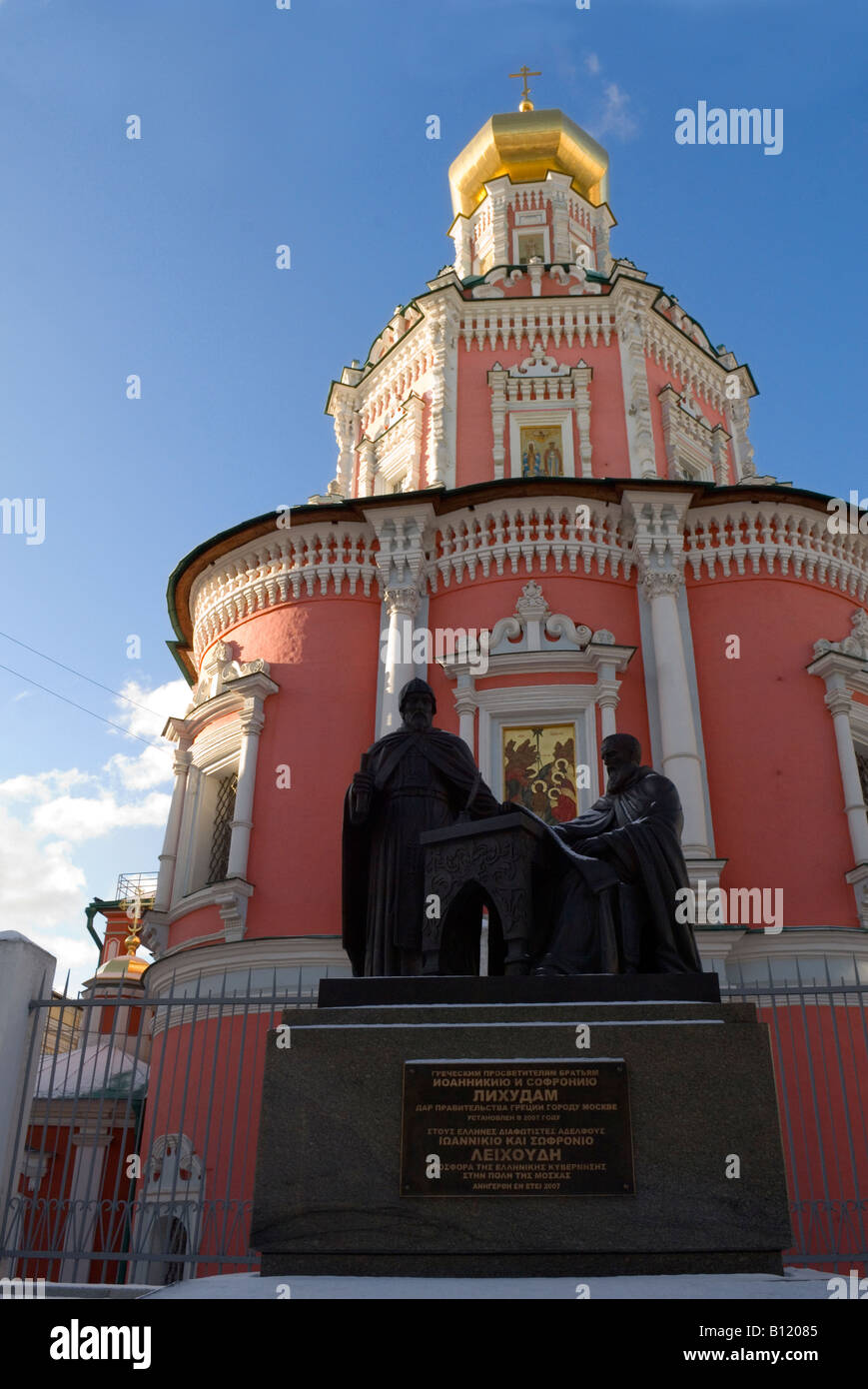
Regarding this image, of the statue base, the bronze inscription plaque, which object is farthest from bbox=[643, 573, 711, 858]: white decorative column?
the bronze inscription plaque

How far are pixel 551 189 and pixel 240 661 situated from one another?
12260mm

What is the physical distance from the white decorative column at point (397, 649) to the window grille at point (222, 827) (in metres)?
2.66

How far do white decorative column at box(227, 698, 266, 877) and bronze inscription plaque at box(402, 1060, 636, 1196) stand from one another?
9190mm

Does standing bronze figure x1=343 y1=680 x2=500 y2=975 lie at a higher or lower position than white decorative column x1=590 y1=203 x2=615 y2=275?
lower

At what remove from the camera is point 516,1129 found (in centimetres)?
468

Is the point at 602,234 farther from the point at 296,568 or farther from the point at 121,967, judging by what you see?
the point at 121,967

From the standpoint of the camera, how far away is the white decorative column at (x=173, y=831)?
48.7ft

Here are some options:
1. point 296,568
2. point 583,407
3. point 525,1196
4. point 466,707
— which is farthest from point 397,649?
point 525,1196

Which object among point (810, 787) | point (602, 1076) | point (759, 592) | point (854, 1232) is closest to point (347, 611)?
point (759, 592)

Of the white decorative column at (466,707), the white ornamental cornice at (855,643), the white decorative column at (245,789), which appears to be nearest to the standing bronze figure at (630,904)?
the white decorative column at (466,707)

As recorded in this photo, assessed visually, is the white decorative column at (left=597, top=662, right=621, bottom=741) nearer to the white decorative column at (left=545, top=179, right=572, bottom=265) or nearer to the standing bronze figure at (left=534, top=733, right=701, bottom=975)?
the standing bronze figure at (left=534, top=733, right=701, bottom=975)

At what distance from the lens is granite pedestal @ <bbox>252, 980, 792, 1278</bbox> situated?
4.40m

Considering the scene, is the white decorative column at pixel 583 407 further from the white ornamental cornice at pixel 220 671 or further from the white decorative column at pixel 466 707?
the white ornamental cornice at pixel 220 671

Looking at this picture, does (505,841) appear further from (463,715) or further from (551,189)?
(551,189)
